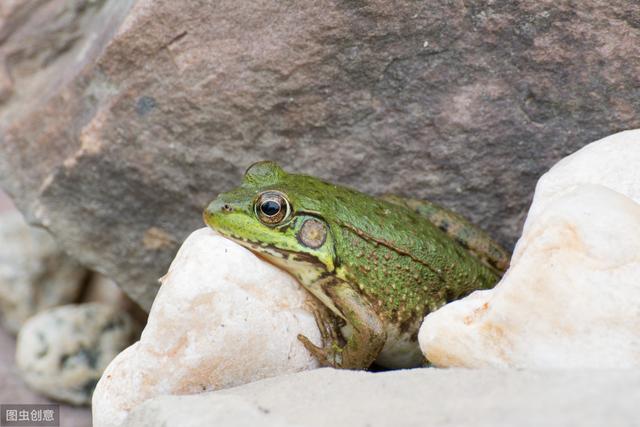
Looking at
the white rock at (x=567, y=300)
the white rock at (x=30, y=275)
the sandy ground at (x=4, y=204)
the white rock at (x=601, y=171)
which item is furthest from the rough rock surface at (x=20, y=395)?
the white rock at (x=601, y=171)

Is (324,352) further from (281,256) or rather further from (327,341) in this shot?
(281,256)

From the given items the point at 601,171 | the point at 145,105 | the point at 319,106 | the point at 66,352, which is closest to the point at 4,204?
the point at 66,352

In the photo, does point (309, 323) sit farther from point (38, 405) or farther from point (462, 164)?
point (38, 405)

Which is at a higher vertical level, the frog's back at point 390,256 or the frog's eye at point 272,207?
the frog's eye at point 272,207

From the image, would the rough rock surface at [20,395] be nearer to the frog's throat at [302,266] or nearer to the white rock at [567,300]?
the frog's throat at [302,266]

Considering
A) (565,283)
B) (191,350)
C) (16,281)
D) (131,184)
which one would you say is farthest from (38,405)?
(565,283)

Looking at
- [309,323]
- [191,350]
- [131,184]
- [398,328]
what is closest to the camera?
[191,350]
